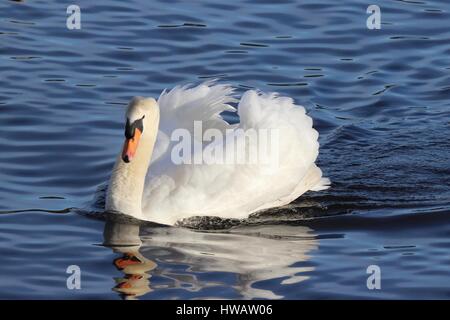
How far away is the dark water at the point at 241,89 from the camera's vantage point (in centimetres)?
1023

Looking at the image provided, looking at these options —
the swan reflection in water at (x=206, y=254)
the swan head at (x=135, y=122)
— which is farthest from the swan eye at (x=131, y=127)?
the swan reflection in water at (x=206, y=254)

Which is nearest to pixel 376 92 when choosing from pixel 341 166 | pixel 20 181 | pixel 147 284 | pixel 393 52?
pixel 393 52

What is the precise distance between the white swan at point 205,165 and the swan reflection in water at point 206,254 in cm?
24

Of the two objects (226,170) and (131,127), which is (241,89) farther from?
(131,127)

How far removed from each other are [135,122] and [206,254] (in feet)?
4.51

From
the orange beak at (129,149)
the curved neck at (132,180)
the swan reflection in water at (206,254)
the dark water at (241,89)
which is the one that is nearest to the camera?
the swan reflection in water at (206,254)

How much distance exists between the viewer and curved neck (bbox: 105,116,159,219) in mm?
11344

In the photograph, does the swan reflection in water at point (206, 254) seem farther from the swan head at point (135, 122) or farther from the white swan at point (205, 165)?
the swan head at point (135, 122)

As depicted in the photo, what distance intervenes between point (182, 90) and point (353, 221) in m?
2.10

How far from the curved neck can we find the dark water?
19 cm

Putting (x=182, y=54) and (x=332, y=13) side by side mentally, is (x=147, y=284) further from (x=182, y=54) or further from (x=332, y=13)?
(x=332, y=13)

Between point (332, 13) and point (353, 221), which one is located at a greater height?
point (332, 13)

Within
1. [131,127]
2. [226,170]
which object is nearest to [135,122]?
[131,127]

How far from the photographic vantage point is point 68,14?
17.1 m
